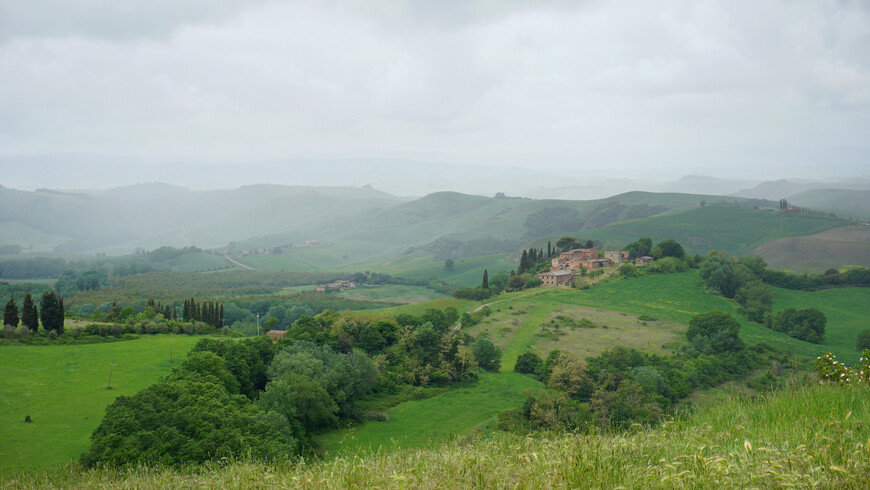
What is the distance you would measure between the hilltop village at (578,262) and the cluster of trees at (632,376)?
31765 millimetres

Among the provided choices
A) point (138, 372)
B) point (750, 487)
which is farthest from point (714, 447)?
point (138, 372)

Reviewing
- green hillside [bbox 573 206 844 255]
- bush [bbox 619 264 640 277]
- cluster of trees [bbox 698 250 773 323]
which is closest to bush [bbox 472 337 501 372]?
bush [bbox 619 264 640 277]

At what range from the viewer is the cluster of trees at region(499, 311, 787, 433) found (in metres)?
33.8

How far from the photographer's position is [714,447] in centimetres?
566

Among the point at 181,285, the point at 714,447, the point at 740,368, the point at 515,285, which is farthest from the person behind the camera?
the point at 181,285

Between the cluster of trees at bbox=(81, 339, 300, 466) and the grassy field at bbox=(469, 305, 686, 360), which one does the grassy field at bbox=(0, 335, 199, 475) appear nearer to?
the cluster of trees at bbox=(81, 339, 300, 466)

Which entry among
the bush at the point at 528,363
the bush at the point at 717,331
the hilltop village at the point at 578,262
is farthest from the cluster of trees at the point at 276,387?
the hilltop village at the point at 578,262

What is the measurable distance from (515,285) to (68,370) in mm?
70655

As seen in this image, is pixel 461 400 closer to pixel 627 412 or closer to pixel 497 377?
pixel 497 377

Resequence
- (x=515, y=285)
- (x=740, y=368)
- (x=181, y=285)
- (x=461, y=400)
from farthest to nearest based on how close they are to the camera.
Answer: (x=181, y=285) → (x=515, y=285) → (x=740, y=368) → (x=461, y=400)

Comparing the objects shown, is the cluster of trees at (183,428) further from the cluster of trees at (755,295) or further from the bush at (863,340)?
the bush at (863,340)

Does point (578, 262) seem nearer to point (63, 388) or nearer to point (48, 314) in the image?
point (48, 314)

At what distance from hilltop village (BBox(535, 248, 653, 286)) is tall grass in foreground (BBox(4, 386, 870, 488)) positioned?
85.3 metres

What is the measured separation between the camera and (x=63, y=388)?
28391 mm
